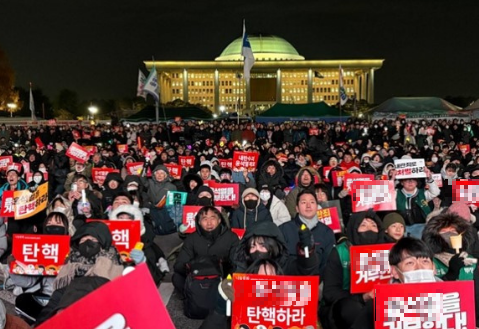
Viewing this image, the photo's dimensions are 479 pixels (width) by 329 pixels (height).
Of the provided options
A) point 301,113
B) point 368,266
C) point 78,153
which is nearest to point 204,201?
point 368,266

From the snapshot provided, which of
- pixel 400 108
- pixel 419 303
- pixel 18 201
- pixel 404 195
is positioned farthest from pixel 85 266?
pixel 400 108

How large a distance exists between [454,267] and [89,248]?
252cm

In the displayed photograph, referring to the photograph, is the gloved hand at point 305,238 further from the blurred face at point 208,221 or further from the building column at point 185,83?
the building column at point 185,83

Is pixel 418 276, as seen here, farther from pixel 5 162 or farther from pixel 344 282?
pixel 5 162

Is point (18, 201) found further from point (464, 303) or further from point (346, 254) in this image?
point (464, 303)

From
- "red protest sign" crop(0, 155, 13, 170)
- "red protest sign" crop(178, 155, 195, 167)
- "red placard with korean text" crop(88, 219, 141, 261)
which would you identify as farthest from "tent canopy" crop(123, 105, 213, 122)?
"red placard with korean text" crop(88, 219, 141, 261)

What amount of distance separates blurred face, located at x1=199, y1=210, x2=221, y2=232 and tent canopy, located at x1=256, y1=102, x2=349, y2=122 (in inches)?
1147

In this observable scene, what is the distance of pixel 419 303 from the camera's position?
2705mm

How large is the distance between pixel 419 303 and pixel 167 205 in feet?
21.0

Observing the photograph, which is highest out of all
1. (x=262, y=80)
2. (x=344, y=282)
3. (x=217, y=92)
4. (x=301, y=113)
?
(x=262, y=80)

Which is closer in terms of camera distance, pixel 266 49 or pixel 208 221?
pixel 208 221

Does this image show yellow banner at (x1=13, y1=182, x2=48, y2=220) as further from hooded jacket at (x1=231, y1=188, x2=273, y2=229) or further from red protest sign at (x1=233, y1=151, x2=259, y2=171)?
red protest sign at (x1=233, y1=151, x2=259, y2=171)

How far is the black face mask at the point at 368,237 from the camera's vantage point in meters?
4.44

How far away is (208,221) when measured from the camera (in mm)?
5047
